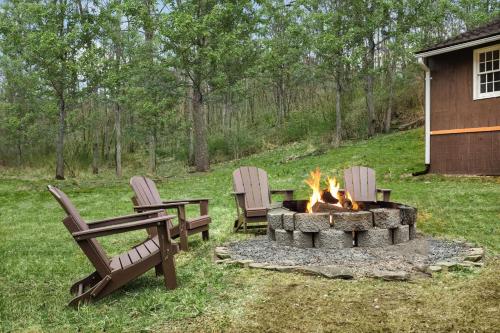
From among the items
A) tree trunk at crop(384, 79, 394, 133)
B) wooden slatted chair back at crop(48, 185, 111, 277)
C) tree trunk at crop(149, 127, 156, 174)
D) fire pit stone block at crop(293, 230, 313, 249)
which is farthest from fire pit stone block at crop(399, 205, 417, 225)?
tree trunk at crop(384, 79, 394, 133)

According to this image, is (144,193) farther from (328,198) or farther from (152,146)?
(152,146)

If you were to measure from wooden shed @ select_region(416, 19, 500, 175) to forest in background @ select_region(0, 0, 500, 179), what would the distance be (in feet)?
21.4

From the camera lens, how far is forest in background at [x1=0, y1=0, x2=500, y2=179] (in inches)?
685

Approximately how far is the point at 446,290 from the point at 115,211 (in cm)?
734

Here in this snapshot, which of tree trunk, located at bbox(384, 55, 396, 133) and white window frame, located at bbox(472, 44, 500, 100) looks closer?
white window frame, located at bbox(472, 44, 500, 100)

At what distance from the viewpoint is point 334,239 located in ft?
16.7

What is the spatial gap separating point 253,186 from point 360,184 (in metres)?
1.55

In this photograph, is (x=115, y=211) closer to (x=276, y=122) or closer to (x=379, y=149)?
(x=379, y=149)

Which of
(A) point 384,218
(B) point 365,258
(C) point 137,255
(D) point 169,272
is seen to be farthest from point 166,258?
(A) point 384,218

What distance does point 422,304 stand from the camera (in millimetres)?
3385

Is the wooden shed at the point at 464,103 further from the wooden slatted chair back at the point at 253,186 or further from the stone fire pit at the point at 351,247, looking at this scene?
the wooden slatted chair back at the point at 253,186

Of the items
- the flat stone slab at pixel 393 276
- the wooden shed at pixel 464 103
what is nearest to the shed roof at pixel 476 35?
the wooden shed at pixel 464 103

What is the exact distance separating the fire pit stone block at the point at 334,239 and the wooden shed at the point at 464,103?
26.2ft

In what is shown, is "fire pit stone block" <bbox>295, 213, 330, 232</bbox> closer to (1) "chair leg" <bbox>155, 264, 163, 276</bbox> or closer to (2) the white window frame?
(1) "chair leg" <bbox>155, 264, 163, 276</bbox>
